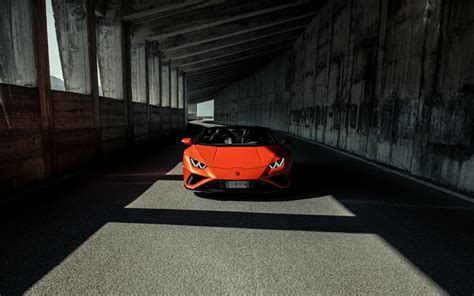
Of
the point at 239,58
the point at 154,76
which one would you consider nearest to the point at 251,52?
the point at 239,58

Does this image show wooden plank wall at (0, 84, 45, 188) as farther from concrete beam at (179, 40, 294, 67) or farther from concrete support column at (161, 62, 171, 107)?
concrete beam at (179, 40, 294, 67)

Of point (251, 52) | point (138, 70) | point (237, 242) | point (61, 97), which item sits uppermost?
point (251, 52)

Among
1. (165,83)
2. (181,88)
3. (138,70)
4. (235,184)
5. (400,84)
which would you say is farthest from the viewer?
(181,88)

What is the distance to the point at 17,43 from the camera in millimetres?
5891

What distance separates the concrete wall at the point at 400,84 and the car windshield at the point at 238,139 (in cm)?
381

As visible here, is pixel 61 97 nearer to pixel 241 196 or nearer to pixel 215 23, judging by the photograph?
pixel 241 196

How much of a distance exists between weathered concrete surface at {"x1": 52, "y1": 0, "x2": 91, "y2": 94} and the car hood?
549cm

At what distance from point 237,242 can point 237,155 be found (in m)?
1.96

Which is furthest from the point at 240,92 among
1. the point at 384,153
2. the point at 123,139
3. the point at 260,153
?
the point at 260,153

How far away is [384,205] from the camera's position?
474cm

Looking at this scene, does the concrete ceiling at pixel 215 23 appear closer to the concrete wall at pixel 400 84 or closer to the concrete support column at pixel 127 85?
the concrete support column at pixel 127 85

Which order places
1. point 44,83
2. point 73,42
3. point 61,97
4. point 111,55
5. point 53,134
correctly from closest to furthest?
1. point 44,83
2. point 53,134
3. point 61,97
4. point 73,42
5. point 111,55

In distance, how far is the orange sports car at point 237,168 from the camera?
463cm

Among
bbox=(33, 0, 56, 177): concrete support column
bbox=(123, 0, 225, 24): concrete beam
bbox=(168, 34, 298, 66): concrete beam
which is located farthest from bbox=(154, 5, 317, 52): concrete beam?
bbox=(33, 0, 56, 177): concrete support column
